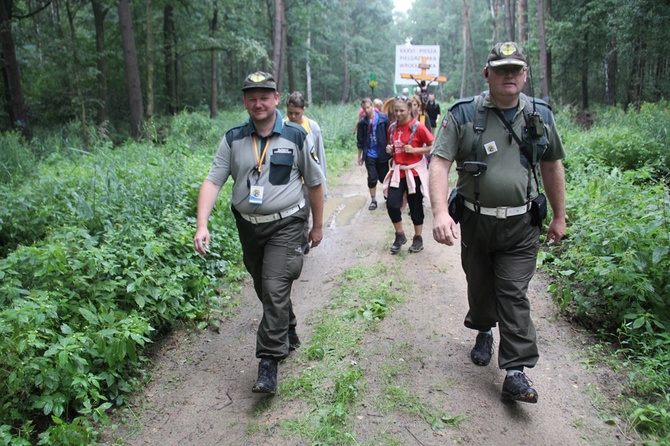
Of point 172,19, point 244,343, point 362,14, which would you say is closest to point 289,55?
point 172,19

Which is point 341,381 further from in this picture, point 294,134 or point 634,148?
point 634,148

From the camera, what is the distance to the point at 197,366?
428 cm

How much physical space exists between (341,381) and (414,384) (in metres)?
0.56

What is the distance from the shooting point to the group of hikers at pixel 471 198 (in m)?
3.32

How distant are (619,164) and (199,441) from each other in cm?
846

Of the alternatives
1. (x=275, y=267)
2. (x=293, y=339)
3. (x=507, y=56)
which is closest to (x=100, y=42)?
(x=293, y=339)

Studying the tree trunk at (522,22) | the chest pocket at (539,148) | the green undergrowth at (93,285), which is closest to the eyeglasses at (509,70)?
the chest pocket at (539,148)

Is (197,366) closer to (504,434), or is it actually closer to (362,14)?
(504,434)

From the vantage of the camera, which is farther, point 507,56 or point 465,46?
point 465,46

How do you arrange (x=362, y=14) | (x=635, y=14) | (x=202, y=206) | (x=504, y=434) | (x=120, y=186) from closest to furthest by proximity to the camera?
(x=504, y=434)
(x=202, y=206)
(x=120, y=186)
(x=635, y=14)
(x=362, y=14)

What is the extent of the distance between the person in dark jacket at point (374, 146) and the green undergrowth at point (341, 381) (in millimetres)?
3700

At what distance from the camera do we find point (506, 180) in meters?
3.31

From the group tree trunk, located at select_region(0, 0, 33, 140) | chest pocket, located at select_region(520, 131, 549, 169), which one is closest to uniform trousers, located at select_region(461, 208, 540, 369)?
chest pocket, located at select_region(520, 131, 549, 169)

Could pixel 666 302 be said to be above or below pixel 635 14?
below
